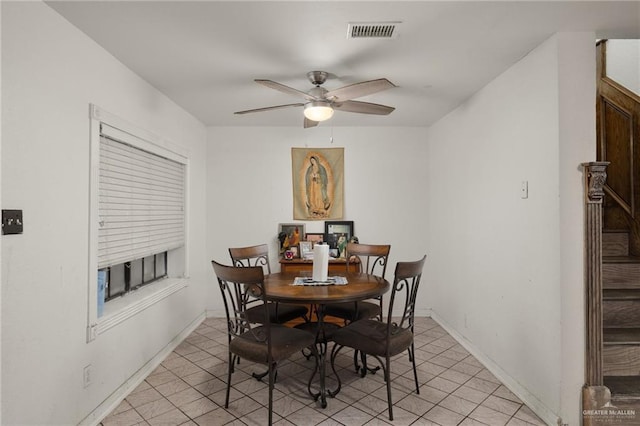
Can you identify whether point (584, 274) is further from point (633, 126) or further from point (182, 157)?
point (182, 157)

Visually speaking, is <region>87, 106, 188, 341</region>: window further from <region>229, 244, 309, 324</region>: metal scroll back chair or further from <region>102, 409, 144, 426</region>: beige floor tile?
<region>229, 244, 309, 324</region>: metal scroll back chair

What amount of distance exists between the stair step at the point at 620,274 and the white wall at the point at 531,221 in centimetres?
77

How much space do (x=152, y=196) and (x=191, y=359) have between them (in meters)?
1.50

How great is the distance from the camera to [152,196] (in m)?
2.96

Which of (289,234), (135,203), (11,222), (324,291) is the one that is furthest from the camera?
(289,234)

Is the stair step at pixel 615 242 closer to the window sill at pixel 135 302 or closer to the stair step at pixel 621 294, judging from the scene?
the stair step at pixel 621 294

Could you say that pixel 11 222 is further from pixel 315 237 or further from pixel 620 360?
pixel 620 360

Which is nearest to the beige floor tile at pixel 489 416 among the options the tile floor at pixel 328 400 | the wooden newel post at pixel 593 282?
the tile floor at pixel 328 400

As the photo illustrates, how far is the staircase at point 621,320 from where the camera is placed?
6.98ft

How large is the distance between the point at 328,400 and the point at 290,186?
8.43 feet

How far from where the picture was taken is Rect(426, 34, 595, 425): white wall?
2035 mm

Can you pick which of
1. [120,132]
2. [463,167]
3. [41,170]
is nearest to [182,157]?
[120,132]

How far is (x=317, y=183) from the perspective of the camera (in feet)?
Answer: 14.0

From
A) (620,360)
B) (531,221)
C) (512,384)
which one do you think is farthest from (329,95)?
(620,360)
